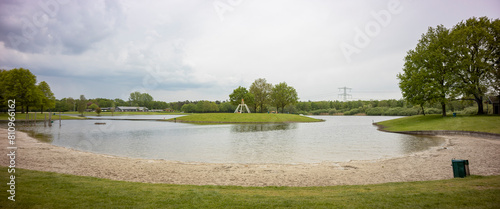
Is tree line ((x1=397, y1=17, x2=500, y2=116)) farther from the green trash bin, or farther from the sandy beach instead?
the green trash bin

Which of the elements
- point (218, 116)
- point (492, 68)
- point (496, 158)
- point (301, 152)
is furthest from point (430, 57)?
point (218, 116)

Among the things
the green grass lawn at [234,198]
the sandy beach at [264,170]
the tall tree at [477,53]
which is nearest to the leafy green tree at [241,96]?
the tall tree at [477,53]

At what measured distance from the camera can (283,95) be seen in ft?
332

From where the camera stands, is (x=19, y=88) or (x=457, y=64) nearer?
(x=457, y=64)

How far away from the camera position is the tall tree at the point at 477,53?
3856 cm

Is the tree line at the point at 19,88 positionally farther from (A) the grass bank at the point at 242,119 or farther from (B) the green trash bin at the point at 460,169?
(B) the green trash bin at the point at 460,169

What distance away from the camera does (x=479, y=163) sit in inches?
567

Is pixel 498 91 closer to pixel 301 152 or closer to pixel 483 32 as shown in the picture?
pixel 483 32

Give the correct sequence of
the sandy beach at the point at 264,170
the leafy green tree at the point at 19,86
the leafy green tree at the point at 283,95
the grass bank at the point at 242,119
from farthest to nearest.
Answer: the leafy green tree at the point at 283,95 → the grass bank at the point at 242,119 → the leafy green tree at the point at 19,86 → the sandy beach at the point at 264,170

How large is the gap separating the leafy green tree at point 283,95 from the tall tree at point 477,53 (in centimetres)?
6294

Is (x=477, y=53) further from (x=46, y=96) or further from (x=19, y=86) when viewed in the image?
(x=46, y=96)

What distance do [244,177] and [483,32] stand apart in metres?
47.7

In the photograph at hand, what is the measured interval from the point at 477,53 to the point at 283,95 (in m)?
65.3

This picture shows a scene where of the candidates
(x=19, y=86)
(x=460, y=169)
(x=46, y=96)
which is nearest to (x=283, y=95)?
(x=19, y=86)
